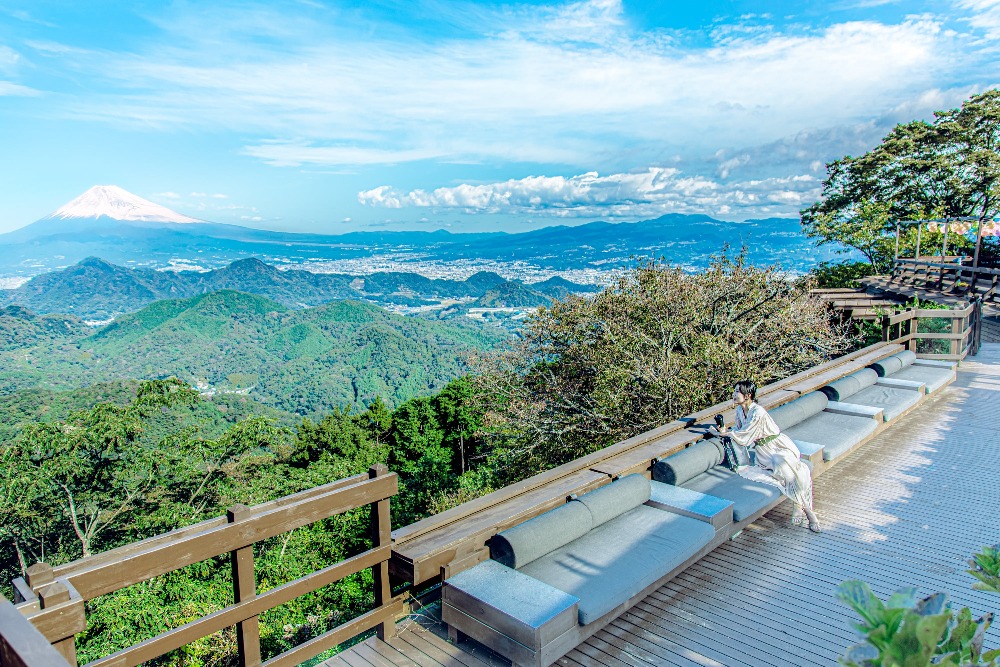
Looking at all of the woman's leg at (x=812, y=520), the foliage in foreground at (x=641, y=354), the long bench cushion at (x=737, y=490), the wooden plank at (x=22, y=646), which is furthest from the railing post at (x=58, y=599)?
the foliage in foreground at (x=641, y=354)

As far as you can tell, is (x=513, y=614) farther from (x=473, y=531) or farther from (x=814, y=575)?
(x=814, y=575)

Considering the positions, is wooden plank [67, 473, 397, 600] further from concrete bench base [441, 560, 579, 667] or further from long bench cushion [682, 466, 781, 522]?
long bench cushion [682, 466, 781, 522]

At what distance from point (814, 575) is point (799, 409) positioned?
235 centimetres

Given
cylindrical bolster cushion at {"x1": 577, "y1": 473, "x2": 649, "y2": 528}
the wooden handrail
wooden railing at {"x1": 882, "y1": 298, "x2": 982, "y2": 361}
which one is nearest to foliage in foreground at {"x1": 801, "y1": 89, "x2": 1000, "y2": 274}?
wooden railing at {"x1": 882, "y1": 298, "x2": 982, "y2": 361}

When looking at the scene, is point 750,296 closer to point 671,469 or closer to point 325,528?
point 671,469

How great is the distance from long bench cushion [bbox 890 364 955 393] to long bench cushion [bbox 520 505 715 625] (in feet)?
18.2

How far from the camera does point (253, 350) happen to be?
115 meters

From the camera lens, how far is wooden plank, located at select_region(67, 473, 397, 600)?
7.11 feet

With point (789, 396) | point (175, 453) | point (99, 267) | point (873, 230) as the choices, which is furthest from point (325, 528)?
point (99, 267)

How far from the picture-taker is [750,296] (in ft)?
34.0

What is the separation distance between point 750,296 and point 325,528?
→ 10.9 meters

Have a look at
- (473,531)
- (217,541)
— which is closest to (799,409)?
(473,531)

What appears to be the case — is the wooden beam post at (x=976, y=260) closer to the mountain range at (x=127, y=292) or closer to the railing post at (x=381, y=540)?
the railing post at (x=381, y=540)

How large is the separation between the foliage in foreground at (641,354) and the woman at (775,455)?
3730 millimetres
